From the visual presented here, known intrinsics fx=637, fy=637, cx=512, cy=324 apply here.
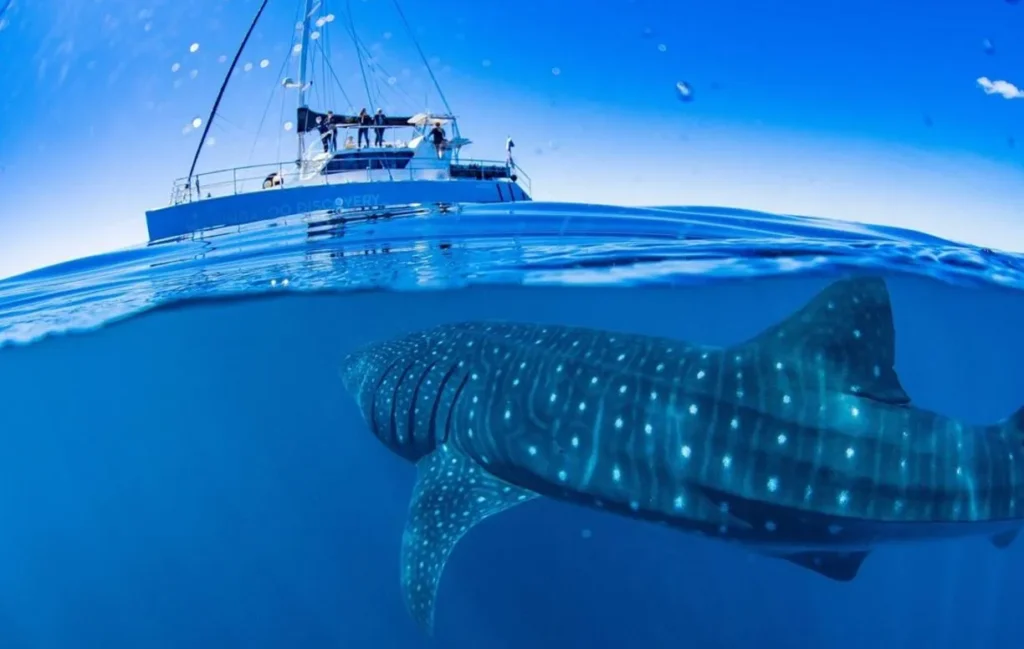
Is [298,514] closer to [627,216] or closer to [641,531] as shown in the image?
[641,531]

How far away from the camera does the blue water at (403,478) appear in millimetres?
8266

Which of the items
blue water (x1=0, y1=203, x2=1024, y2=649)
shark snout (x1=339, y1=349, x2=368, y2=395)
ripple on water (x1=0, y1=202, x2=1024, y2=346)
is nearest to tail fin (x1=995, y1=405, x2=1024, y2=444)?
shark snout (x1=339, y1=349, x2=368, y2=395)

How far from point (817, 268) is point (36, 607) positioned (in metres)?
16.6

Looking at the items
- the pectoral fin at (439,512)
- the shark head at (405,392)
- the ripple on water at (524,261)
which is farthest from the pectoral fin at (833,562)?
the ripple on water at (524,261)

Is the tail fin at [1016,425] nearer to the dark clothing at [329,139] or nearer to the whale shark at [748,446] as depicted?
the whale shark at [748,446]

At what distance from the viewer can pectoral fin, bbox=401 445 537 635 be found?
146 inches

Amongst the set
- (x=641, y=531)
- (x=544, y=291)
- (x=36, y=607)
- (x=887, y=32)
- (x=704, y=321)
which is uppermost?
(x=887, y=32)

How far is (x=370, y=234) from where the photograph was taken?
12188 millimetres

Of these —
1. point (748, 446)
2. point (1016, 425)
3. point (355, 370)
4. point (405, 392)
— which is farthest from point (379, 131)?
point (1016, 425)

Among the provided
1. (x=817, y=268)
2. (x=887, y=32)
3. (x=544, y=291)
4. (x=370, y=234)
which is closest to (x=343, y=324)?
(x=370, y=234)

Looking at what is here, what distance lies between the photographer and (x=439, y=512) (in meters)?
4.04

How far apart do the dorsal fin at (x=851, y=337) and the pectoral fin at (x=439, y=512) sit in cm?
189

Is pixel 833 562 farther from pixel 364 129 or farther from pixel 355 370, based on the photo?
pixel 364 129

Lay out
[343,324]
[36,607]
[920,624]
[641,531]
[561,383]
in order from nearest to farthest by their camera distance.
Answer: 1. [561,383]
2. [641,531]
3. [920,624]
4. [36,607]
5. [343,324]
